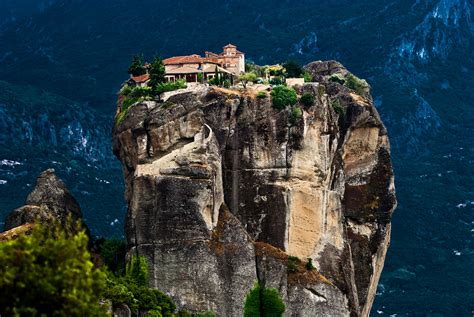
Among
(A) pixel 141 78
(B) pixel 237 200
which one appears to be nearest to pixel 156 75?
(A) pixel 141 78

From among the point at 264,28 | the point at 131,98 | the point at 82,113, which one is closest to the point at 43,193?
the point at 131,98

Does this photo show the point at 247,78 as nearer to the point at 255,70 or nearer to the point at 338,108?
the point at 255,70

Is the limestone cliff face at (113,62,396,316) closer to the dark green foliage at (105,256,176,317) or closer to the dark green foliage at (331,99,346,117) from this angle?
the dark green foliage at (105,256,176,317)

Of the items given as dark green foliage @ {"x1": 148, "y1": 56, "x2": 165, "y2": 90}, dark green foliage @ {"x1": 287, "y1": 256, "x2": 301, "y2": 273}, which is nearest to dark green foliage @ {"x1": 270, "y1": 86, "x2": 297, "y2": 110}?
dark green foliage @ {"x1": 148, "y1": 56, "x2": 165, "y2": 90}

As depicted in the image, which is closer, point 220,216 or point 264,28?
point 220,216

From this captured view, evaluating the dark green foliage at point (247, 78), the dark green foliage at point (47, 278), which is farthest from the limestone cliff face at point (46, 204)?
the dark green foliage at point (47, 278)

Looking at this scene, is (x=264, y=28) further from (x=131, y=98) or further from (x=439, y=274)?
(x=131, y=98)
